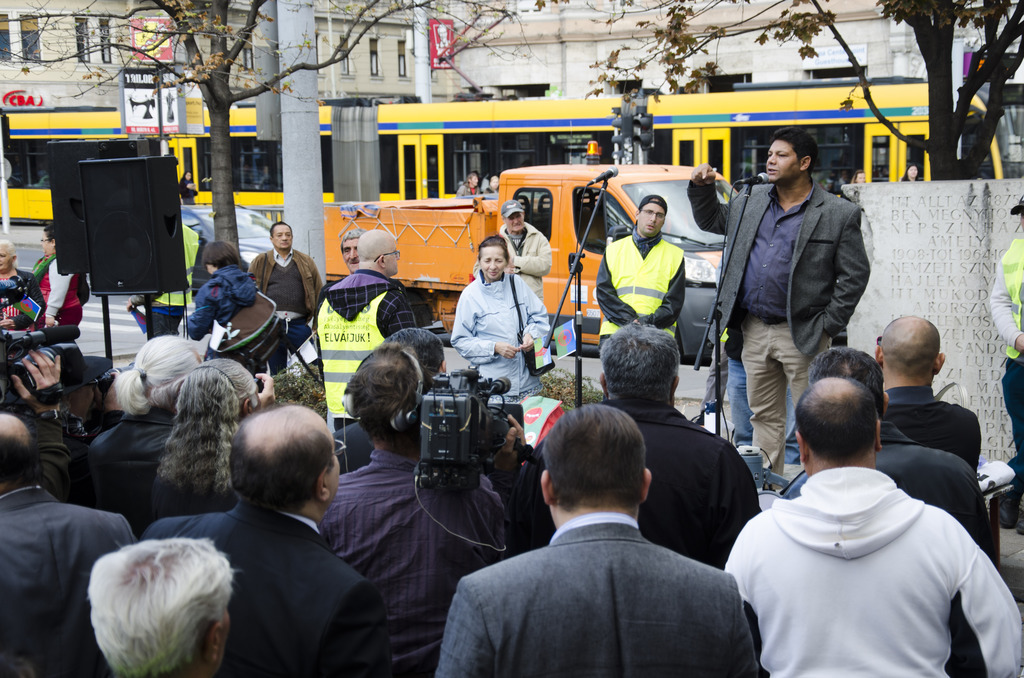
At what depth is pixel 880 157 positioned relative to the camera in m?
18.8

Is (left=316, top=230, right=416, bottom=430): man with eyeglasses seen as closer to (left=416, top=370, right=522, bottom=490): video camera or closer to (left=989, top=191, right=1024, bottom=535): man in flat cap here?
(left=416, top=370, right=522, bottom=490): video camera

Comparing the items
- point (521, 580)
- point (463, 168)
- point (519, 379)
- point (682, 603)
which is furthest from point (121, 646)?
point (463, 168)

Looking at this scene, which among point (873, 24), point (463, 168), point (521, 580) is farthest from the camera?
point (873, 24)

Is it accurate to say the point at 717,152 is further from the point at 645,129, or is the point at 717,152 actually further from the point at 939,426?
the point at 939,426

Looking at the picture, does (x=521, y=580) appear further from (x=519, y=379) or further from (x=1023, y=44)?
(x=1023, y=44)

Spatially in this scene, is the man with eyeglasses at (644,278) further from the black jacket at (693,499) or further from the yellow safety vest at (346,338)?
the black jacket at (693,499)

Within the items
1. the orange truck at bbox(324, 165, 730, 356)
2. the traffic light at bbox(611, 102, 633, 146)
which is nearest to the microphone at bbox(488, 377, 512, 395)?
the orange truck at bbox(324, 165, 730, 356)

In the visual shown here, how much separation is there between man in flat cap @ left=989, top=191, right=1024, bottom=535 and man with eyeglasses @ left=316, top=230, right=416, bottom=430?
3.43 metres

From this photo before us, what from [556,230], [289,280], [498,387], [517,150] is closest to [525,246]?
[556,230]

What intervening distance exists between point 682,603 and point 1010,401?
187 inches

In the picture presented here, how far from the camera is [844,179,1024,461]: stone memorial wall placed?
721 centimetres

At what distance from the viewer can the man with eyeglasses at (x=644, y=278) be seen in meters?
7.03

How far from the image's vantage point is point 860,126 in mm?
18750

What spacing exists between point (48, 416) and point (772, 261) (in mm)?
3878
